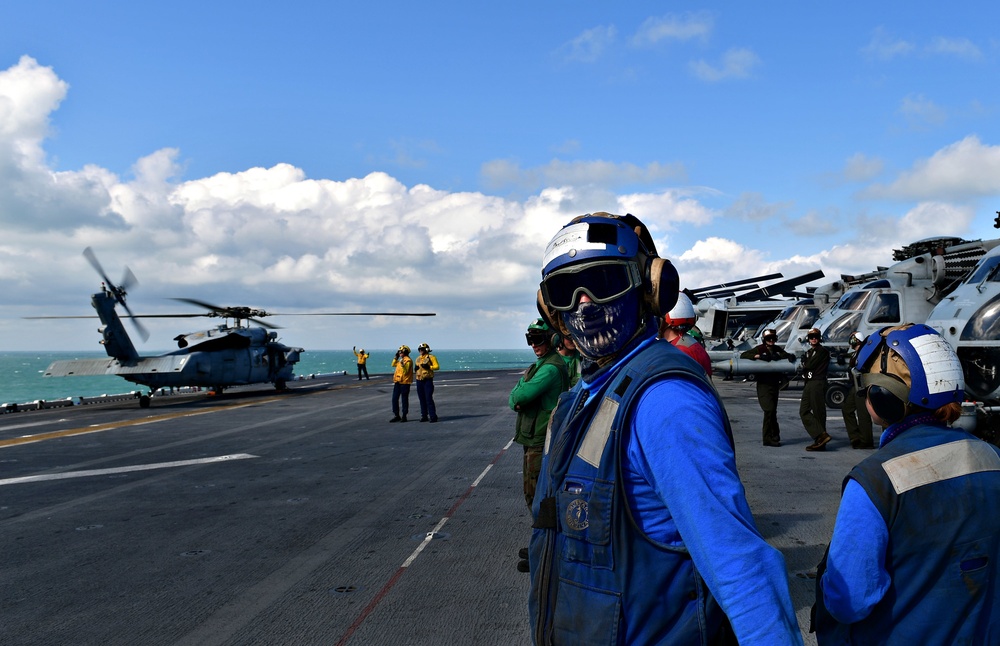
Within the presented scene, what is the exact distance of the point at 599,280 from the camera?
6.70 feet

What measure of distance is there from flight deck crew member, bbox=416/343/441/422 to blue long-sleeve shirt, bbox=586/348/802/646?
14.9 meters

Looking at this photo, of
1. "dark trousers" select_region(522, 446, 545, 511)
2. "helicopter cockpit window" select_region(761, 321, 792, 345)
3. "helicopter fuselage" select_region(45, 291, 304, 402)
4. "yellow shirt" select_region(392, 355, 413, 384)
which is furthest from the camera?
"helicopter fuselage" select_region(45, 291, 304, 402)

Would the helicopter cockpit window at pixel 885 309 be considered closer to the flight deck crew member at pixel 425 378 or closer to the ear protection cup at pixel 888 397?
the flight deck crew member at pixel 425 378

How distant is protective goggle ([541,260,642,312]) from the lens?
2.03 metres

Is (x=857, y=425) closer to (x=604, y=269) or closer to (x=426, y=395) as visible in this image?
(x=426, y=395)

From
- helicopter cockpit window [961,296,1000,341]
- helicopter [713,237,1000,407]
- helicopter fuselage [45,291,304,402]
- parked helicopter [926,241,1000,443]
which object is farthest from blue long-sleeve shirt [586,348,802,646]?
helicopter fuselage [45,291,304,402]

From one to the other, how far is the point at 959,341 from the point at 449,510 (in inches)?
278

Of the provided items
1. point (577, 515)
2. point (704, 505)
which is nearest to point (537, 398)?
point (577, 515)

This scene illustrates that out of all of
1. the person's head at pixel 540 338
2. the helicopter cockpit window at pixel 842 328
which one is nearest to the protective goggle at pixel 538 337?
the person's head at pixel 540 338

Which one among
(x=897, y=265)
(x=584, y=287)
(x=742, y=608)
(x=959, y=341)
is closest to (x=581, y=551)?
(x=742, y=608)

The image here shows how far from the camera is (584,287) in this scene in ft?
6.67

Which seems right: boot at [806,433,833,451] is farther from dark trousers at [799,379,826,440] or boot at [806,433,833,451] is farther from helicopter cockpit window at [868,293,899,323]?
helicopter cockpit window at [868,293,899,323]

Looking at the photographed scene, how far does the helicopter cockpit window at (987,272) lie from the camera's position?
9852 millimetres

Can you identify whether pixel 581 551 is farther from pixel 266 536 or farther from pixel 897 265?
pixel 897 265
